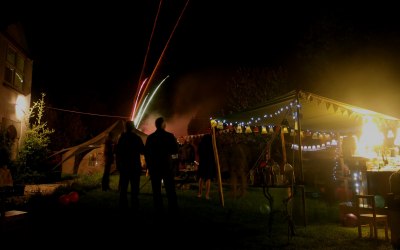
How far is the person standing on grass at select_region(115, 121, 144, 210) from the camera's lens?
21.8 feet

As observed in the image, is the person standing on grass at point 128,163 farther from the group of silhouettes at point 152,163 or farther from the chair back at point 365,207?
the chair back at point 365,207

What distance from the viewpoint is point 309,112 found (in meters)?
9.98

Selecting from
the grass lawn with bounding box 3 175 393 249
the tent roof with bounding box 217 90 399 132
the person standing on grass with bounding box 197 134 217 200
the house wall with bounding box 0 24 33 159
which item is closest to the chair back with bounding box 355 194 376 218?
the grass lawn with bounding box 3 175 393 249

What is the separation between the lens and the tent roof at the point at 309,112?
24.9ft

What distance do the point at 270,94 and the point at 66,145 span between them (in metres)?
21.1

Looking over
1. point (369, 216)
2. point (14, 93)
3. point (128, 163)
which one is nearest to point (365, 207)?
point (369, 216)

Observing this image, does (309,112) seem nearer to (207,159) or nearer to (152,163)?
(207,159)

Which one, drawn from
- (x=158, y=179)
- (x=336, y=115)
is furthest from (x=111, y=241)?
(x=336, y=115)

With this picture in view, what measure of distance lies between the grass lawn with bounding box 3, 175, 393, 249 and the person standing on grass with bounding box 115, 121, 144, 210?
0.39 meters

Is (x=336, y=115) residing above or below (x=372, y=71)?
below

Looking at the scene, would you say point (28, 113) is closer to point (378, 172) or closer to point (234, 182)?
point (234, 182)

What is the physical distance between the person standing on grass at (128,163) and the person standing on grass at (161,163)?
335 mm

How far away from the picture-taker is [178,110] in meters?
40.7

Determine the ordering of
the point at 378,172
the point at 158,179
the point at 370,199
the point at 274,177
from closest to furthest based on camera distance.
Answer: the point at 370,199, the point at 158,179, the point at 378,172, the point at 274,177
